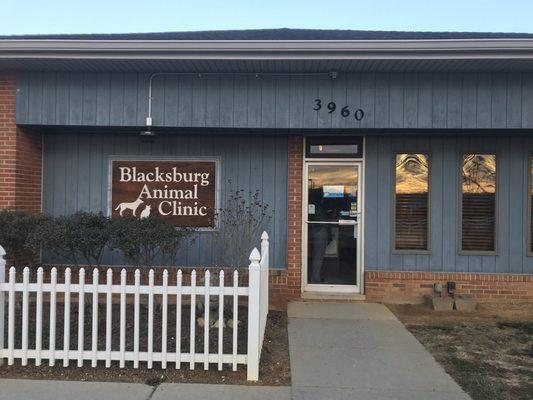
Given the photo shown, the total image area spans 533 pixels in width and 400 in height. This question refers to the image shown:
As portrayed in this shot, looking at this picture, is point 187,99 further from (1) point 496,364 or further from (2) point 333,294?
(1) point 496,364

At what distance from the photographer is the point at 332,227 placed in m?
8.46

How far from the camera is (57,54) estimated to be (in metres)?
6.91

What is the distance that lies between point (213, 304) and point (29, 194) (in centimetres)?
367

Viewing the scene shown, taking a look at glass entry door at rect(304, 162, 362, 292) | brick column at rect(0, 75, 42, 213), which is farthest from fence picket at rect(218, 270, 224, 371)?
brick column at rect(0, 75, 42, 213)

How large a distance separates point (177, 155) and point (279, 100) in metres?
2.00

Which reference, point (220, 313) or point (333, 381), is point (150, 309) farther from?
point (333, 381)

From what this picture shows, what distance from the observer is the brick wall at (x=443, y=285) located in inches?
315

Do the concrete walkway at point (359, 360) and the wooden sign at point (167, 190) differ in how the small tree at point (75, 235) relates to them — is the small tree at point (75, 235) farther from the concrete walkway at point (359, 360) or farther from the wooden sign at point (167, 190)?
the concrete walkway at point (359, 360)

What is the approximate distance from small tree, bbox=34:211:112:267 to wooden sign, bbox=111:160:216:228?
1982mm

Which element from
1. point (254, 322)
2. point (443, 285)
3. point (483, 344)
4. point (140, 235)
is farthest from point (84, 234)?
point (443, 285)

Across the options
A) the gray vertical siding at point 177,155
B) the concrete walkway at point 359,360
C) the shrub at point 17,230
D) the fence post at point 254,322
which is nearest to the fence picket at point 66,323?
the shrub at point 17,230

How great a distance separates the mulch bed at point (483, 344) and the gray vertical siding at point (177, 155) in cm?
242

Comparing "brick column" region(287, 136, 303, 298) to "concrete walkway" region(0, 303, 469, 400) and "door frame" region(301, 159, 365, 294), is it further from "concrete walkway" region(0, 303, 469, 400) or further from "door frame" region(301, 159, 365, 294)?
"concrete walkway" region(0, 303, 469, 400)

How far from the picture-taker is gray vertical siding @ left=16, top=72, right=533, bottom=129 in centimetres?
739
